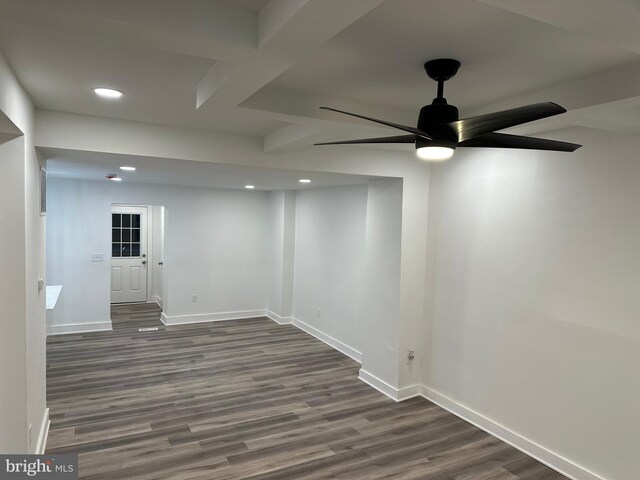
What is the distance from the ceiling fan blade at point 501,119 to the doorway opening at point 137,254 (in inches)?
303

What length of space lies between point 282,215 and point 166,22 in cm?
590

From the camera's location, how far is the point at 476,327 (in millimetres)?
3863

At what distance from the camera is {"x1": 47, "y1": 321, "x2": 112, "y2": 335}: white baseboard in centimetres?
624

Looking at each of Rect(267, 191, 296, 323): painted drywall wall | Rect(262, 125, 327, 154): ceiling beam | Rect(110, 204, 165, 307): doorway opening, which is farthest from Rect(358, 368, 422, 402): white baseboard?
Rect(110, 204, 165, 307): doorway opening

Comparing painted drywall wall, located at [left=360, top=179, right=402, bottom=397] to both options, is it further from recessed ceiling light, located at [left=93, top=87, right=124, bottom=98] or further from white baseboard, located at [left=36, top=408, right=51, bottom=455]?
white baseboard, located at [left=36, top=408, right=51, bottom=455]

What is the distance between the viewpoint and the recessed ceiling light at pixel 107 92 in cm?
240

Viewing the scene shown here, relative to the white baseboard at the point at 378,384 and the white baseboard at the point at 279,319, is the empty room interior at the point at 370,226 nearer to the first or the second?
the white baseboard at the point at 378,384

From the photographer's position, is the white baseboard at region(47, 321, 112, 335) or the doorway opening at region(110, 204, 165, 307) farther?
the doorway opening at region(110, 204, 165, 307)

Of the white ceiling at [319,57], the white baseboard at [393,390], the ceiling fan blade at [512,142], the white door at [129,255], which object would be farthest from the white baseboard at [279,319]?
the ceiling fan blade at [512,142]

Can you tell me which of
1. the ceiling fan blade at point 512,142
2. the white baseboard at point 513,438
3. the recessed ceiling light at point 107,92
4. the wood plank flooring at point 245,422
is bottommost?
the wood plank flooring at point 245,422

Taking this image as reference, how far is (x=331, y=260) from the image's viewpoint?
6.20m

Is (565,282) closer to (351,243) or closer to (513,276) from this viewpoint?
(513,276)

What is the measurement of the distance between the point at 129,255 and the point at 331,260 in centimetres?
471

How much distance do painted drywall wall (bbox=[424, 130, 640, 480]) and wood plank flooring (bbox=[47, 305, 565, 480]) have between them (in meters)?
0.41
